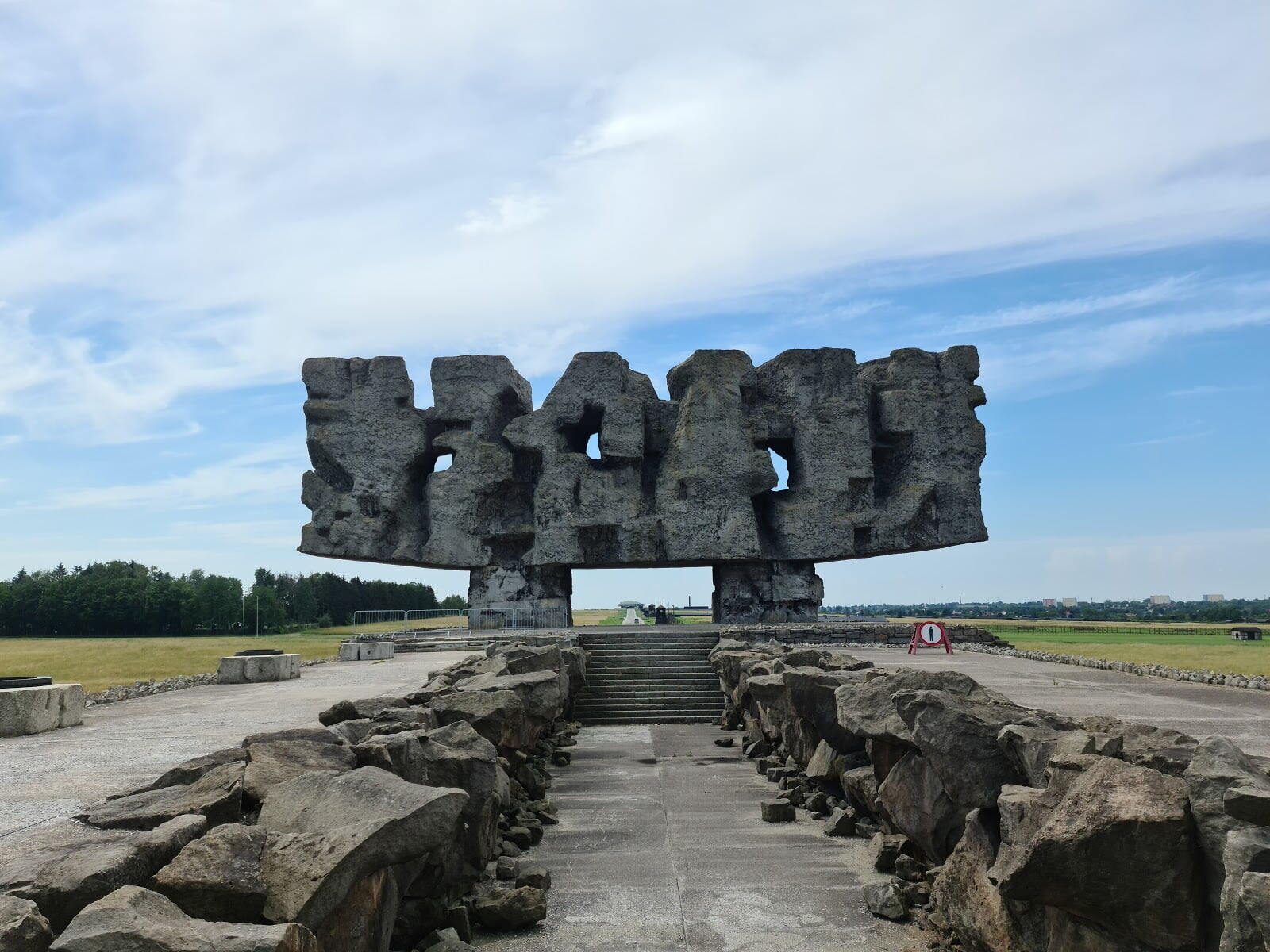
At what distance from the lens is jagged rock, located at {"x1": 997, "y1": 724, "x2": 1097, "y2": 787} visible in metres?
4.88

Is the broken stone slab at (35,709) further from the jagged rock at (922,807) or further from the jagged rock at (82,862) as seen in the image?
the jagged rock at (922,807)

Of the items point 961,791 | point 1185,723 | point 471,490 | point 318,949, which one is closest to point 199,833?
point 318,949

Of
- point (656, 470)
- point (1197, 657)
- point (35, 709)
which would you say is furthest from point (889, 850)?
point (656, 470)

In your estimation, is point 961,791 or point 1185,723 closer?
point 961,791

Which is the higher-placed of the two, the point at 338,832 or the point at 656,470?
the point at 656,470

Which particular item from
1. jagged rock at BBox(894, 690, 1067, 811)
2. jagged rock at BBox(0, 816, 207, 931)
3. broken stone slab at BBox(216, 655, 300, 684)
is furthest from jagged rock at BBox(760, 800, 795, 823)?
broken stone slab at BBox(216, 655, 300, 684)

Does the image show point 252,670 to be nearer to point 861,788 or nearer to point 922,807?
point 861,788

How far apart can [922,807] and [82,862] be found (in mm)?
4894

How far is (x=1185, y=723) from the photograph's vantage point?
8328 millimetres

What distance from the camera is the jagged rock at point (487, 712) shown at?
8.71m

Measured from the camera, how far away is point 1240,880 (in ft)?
11.0

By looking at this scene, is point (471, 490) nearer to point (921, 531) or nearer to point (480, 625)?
point (480, 625)

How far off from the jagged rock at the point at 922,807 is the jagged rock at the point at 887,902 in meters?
0.35

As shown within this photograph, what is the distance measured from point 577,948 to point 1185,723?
5.77m
